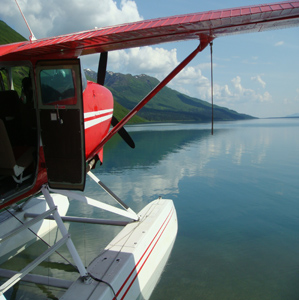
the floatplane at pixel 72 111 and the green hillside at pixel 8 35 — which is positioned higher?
the green hillside at pixel 8 35

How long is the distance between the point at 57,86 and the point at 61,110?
27cm

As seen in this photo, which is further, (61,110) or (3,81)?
(3,81)

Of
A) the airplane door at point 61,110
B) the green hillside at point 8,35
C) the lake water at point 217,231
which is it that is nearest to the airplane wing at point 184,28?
the airplane door at point 61,110

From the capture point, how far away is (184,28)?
2.90 meters

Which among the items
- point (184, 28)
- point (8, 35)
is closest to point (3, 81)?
point (184, 28)

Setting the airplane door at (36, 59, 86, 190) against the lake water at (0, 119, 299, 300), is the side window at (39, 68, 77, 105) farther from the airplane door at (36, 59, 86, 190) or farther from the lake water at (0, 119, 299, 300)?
the lake water at (0, 119, 299, 300)

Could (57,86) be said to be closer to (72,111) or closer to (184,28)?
(72,111)

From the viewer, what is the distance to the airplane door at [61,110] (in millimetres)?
3113

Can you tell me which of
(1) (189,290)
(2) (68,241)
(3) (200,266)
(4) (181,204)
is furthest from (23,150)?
(4) (181,204)

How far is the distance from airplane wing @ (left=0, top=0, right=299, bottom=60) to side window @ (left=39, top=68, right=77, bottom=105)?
24 centimetres

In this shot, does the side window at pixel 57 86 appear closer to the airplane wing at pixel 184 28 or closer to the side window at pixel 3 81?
the airplane wing at pixel 184 28

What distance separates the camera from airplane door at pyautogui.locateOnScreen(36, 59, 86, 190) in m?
3.11

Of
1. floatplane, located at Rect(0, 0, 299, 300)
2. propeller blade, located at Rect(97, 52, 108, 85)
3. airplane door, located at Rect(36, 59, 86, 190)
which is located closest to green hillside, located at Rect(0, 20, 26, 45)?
propeller blade, located at Rect(97, 52, 108, 85)

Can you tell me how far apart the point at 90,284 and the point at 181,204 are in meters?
5.49
